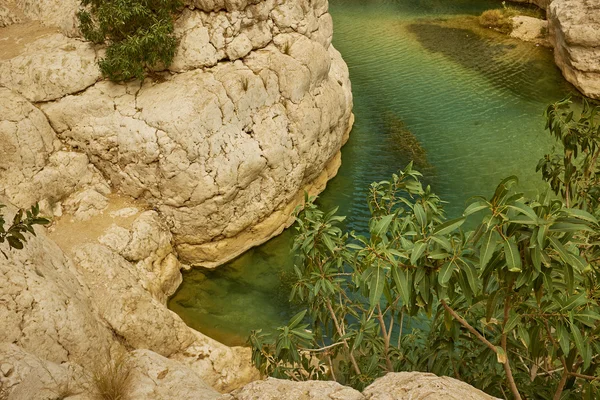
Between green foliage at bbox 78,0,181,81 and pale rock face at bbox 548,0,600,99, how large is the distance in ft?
57.3

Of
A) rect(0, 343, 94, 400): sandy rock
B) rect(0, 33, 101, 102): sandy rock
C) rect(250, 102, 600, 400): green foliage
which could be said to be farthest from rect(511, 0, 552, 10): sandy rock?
rect(0, 343, 94, 400): sandy rock

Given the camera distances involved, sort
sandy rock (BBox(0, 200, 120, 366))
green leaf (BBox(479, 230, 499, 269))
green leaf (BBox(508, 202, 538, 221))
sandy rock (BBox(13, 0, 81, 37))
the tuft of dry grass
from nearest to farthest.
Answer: green leaf (BBox(508, 202, 538, 221)) < green leaf (BBox(479, 230, 499, 269)) < the tuft of dry grass < sandy rock (BBox(0, 200, 120, 366)) < sandy rock (BBox(13, 0, 81, 37))

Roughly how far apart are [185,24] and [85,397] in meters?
9.94

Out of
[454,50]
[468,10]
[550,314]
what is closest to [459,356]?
[550,314]

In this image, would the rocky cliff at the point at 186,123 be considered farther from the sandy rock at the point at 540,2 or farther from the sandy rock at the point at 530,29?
the sandy rock at the point at 540,2

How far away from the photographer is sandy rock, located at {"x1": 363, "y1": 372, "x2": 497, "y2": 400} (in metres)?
4.25

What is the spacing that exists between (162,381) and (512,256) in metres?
5.43

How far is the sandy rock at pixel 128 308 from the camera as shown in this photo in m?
10.4

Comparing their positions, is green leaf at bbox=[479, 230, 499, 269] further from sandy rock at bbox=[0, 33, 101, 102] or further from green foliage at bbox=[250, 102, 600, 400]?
sandy rock at bbox=[0, 33, 101, 102]

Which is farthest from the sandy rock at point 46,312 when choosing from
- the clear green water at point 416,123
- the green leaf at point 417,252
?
the green leaf at point 417,252

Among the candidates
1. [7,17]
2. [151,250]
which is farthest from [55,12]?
[151,250]

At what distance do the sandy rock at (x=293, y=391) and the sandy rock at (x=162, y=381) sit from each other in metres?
1.56

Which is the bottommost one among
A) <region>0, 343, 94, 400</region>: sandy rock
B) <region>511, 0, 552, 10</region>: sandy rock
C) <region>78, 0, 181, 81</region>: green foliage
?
<region>0, 343, 94, 400</region>: sandy rock

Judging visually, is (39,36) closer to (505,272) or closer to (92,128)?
(92,128)
